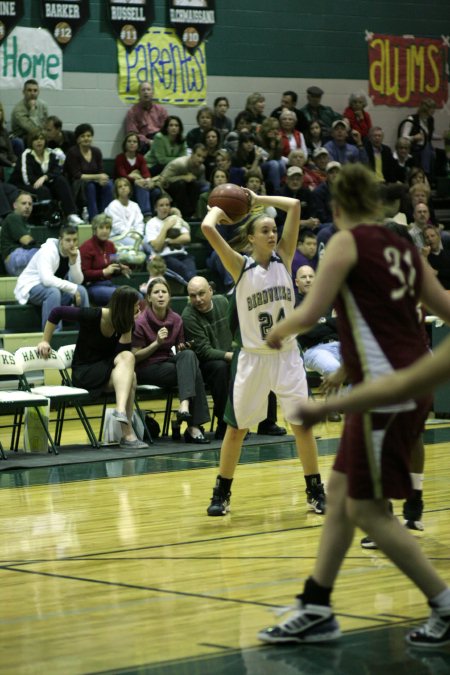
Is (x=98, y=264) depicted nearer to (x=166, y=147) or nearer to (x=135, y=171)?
(x=135, y=171)

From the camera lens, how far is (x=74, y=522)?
22.3 feet

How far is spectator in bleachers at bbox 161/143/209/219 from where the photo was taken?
50.4 feet

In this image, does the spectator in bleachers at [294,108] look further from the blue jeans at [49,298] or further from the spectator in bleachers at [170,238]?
the blue jeans at [49,298]

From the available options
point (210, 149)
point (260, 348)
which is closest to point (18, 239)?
point (210, 149)

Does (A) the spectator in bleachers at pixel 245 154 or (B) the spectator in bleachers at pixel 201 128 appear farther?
(B) the spectator in bleachers at pixel 201 128

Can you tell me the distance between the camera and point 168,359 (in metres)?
10.4

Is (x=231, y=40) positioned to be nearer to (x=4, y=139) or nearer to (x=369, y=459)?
(x=4, y=139)

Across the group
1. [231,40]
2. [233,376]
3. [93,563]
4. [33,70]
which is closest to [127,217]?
[33,70]

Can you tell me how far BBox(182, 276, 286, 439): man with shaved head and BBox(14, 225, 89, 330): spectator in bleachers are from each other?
1959 mm

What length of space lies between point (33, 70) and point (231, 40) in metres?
3.39

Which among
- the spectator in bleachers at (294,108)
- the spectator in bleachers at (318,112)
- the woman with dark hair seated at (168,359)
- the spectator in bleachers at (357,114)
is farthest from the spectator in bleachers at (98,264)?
the spectator in bleachers at (357,114)

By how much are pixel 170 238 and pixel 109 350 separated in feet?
14.0

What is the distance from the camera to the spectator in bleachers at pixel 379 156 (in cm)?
1791

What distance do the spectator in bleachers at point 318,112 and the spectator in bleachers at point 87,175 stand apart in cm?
414
